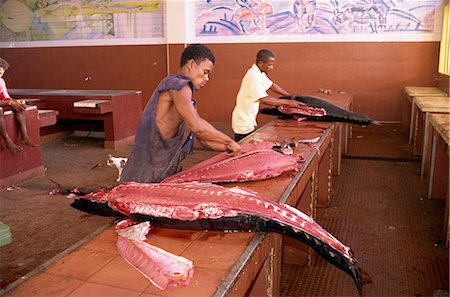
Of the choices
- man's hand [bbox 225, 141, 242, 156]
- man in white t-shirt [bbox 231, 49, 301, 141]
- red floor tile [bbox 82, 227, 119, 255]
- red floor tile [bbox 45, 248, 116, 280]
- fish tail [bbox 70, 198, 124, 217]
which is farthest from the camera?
man in white t-shirt [bbox 231, 49, 301, 141]

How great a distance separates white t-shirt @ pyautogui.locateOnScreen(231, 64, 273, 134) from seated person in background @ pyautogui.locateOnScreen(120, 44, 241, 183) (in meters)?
2.01

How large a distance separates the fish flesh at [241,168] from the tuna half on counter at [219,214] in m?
0.46

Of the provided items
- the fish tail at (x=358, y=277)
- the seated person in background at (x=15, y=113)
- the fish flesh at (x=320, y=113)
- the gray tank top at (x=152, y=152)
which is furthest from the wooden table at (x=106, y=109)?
the fish tail at (x=358, y=277)

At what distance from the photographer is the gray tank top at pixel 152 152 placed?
2834mm

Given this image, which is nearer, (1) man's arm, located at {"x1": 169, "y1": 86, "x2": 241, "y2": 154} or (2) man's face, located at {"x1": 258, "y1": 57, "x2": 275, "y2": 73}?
(1) man's arm, located at {"x1": 169, "y1": 86, "x2": 241, "y2": 154}

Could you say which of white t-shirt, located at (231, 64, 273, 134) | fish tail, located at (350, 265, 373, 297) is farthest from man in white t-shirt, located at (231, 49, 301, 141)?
fish tail, located at (350, 265, 373, 297)

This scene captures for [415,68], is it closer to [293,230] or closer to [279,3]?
[279,3]

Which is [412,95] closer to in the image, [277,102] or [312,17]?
[312,17]

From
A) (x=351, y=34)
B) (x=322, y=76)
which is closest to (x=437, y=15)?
(x=351, y=34)

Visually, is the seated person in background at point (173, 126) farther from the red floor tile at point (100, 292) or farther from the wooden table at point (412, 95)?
the wooden table at point (412, 95)

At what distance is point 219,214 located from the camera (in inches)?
76.9

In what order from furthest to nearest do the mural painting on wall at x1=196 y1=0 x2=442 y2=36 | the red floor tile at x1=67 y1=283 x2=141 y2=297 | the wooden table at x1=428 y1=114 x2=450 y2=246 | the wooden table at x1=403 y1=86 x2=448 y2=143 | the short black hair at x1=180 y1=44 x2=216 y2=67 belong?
the mural painting on wall at x1=196 y1=0 x2=442 y2=36, the wooden table at x1=403 y1=86 x2=448 y2=143, the wooden table at x1=428 y1=114 x2=450 y2=246, the short black hair at x1=180 y1=44 x2=216 y2=67, the red floor tile at x1=67 y1=283 x2=141 y2=297

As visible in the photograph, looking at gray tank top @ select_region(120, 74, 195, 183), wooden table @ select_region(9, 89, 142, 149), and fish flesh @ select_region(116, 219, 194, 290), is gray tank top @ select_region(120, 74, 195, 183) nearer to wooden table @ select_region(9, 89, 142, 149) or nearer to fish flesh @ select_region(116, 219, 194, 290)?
fish flesh @ select_region(116, 219, 194, 290)

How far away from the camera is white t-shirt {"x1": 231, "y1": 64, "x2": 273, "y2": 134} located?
4.84 m
